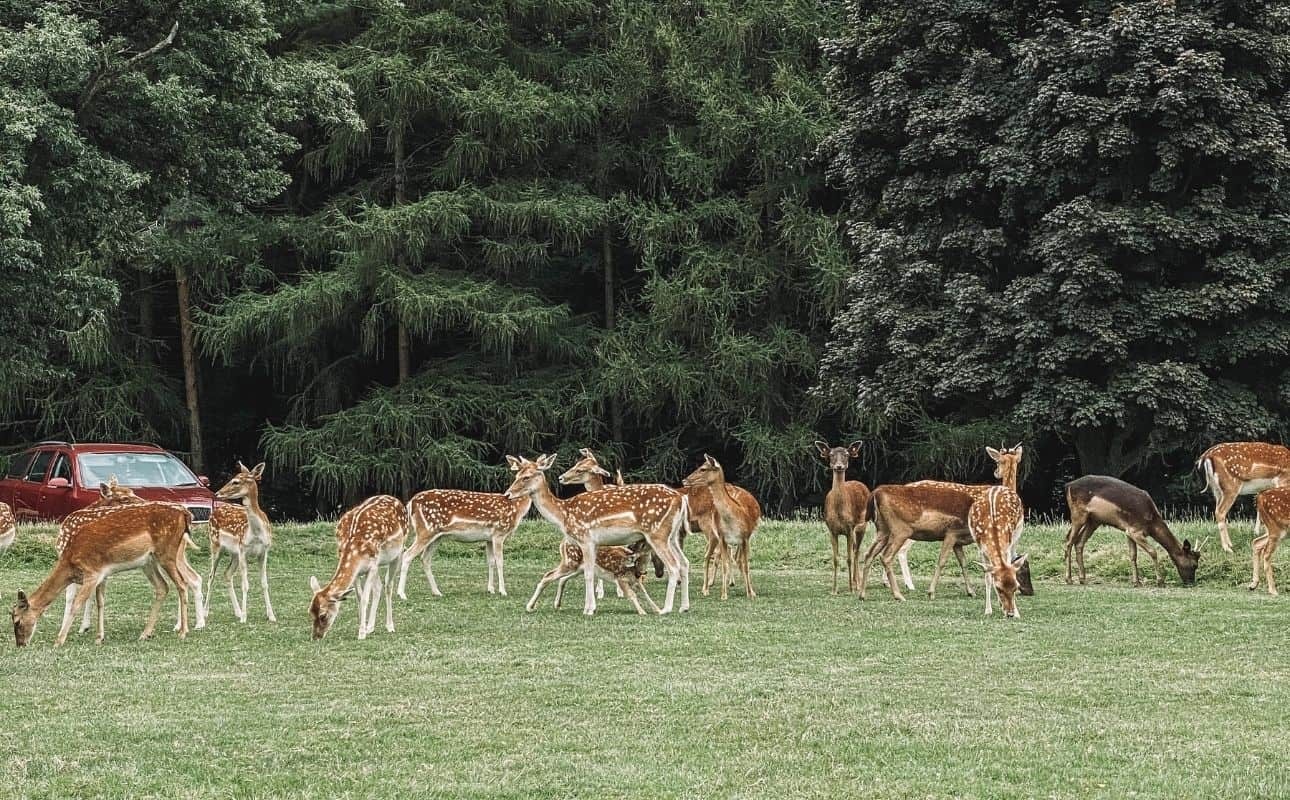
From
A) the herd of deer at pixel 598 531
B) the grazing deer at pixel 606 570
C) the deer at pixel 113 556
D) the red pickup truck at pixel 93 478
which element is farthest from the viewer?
the red pickup truck at pixel 93 478

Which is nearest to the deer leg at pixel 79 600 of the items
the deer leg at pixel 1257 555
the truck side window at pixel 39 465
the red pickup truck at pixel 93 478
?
the red pickup truck at pixel 93 478

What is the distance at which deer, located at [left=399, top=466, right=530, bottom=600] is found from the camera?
16.4 m

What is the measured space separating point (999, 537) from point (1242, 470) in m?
6.49

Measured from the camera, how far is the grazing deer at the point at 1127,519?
17.8 metres

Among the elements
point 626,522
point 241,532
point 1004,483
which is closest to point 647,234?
point 1004,483

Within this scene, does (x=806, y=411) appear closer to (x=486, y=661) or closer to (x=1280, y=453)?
(x=1280, y=453)

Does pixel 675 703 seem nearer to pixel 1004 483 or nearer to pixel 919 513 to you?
pixel 919 513

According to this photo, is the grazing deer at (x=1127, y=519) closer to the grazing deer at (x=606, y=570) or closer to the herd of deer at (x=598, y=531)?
the herd of deer at (x=598, y=531)

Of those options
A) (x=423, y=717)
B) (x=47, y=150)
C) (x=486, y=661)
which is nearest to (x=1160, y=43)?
(x=47, y=150)

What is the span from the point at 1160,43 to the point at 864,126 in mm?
5598

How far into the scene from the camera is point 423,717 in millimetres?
9117

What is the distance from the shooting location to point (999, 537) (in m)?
14.3

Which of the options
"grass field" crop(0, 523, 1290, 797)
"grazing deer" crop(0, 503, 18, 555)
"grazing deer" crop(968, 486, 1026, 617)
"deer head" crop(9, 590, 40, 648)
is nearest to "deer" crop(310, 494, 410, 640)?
"grass field" crop(0, 523, 1290, 797)

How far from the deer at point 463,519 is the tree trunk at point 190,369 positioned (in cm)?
1903
